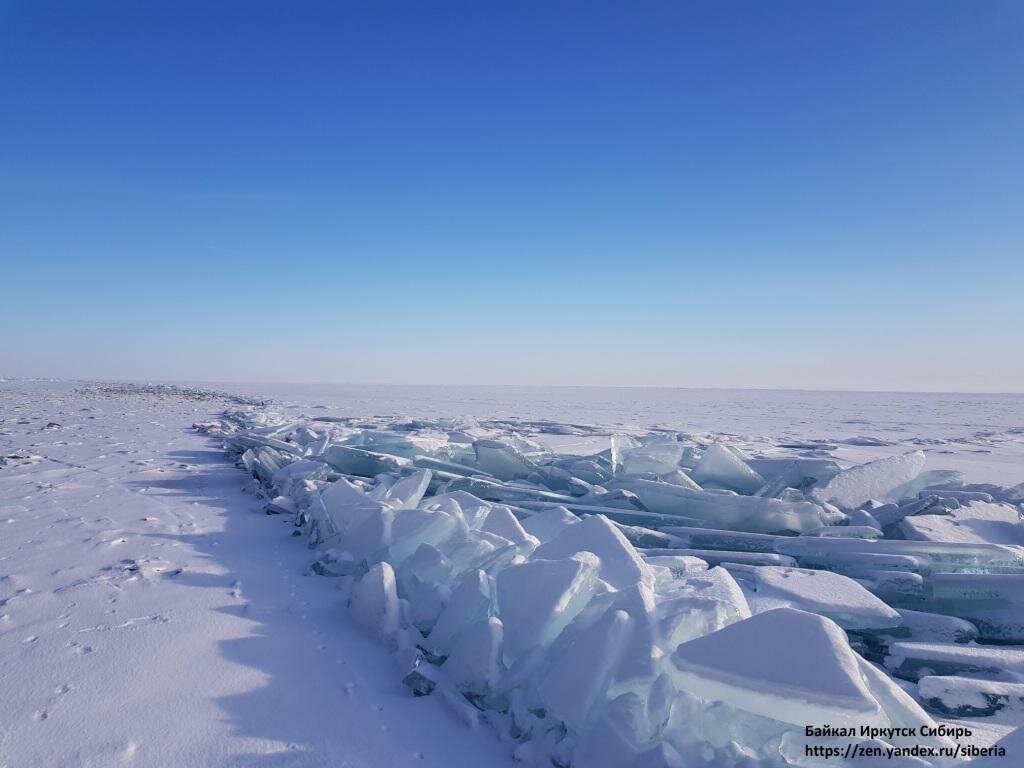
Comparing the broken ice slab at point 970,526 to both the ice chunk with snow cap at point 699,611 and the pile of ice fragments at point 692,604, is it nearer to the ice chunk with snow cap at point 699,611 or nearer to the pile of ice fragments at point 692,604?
the pile of ice fragments at point 692,604

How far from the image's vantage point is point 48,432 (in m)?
7.74

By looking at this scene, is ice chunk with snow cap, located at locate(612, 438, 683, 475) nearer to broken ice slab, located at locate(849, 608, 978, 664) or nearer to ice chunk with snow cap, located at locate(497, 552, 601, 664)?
broken ice slab, located at locate(849, 608, 978, 664)

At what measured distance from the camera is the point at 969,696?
1.52 meters

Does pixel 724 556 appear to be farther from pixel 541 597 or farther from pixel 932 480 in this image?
pixel 932 480

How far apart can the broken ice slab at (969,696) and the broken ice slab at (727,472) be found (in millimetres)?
2503

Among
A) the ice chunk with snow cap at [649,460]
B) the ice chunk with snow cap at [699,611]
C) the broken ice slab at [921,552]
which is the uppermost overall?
the ice chunk with snow cap at [649,460]

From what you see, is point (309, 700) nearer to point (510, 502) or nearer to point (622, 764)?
point (622, 764)

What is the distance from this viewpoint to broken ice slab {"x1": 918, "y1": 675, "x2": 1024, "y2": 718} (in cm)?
149

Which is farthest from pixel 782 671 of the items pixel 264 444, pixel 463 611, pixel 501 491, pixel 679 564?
pixel 264 444

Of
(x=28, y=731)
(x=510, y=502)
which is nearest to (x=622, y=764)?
(x=28, y=731)

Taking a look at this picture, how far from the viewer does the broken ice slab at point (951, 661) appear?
66.7 inches

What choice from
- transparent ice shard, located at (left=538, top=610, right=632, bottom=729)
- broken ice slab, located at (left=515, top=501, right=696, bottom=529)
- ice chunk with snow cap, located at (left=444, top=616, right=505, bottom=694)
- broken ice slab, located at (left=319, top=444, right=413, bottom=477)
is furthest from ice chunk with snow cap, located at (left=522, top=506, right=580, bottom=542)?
broken ice slab, located at (left=319, top=444, right=413, bottom=477)

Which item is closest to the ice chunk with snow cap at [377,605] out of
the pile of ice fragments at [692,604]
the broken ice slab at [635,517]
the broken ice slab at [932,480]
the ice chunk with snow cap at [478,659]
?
the pile of ice fragments at [692,604]

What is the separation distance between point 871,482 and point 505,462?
252 centimetres
